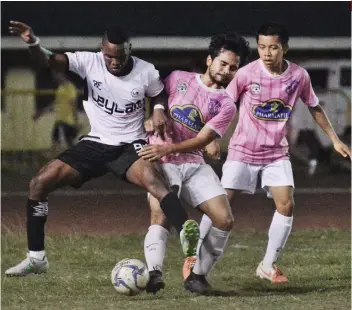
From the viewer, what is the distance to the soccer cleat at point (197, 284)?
9.44 meters

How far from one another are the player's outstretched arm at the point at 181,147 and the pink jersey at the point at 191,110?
6.7 inches

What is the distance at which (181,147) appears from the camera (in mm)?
9148

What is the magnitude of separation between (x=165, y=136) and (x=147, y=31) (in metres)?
20.5

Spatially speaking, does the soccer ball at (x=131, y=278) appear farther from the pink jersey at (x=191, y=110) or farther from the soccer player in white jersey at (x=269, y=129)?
the soccer player in white jersey at (x=269, y=129)

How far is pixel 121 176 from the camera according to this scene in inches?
365

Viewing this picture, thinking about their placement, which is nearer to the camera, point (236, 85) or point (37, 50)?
point (37, 50)

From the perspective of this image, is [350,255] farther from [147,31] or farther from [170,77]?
[147,31]

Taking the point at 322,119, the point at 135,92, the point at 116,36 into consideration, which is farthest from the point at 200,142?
the point at 322,119

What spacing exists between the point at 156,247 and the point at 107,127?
3.52 ft

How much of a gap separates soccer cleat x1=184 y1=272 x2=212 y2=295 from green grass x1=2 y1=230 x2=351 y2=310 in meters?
0.07

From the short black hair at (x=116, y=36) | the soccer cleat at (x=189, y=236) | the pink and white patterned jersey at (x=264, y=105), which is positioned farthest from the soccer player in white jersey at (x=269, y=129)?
the soccer cleat at (x=189, y=236)

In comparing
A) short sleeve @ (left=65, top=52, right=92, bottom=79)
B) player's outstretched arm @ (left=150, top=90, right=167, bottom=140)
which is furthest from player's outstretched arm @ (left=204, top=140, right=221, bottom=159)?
short sleeve @ (left=65, top=52, right=92, bottom=79)

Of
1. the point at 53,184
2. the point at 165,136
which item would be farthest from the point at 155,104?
the point at 53,184

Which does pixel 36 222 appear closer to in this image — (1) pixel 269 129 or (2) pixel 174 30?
(1) pixel 269 129
